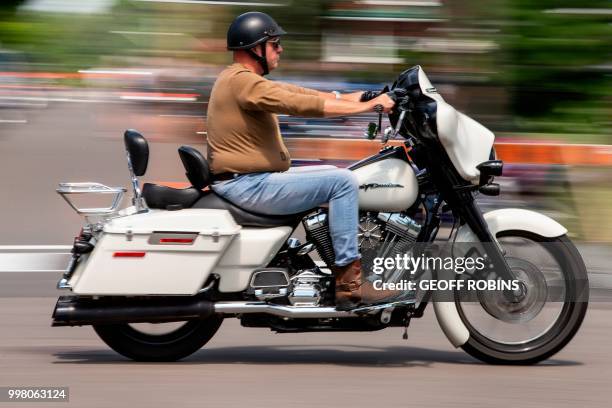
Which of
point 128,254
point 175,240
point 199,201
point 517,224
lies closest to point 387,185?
point 517,224

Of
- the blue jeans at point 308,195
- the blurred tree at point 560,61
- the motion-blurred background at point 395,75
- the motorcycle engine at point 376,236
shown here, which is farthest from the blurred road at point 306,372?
the blurred tree at point 560,61

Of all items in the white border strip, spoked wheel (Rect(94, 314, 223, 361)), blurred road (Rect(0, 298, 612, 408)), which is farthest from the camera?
the white border strip

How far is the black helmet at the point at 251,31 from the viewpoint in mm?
5844

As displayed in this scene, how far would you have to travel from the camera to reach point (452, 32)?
1198 cm

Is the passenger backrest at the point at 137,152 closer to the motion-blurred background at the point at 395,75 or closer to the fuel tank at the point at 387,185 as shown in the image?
Answer: the fuel tank at the point at 387,185

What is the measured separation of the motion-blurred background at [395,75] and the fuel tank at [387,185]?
413 cm

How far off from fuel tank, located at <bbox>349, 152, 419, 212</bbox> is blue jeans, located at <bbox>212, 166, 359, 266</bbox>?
0.24 feet

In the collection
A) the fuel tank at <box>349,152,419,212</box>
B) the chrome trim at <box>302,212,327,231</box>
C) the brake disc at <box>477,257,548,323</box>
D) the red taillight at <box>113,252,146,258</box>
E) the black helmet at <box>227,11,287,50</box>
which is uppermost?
the black helmet at <box>227,11,287,50</box>

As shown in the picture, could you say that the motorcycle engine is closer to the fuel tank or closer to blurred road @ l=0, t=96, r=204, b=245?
the fuel tank

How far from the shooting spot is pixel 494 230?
19.6 feet

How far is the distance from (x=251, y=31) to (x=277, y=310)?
1.38 m

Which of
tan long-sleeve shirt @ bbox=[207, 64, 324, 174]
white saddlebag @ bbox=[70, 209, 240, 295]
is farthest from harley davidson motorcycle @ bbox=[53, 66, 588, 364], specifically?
tan long-sleeve shirt @ bbox=[207, 64, 324, 174]

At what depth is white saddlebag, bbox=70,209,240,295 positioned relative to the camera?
5754 mm

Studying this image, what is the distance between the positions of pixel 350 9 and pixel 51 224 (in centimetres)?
375
